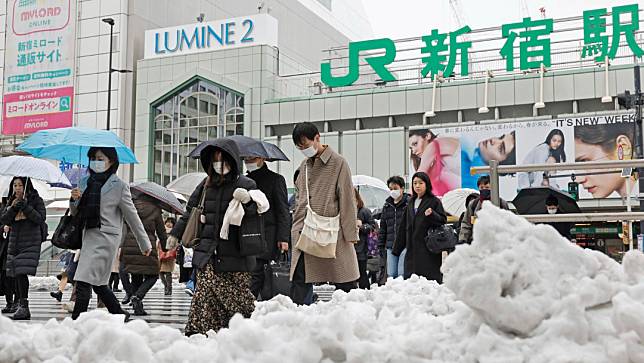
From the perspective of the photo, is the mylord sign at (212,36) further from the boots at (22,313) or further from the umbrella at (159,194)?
the boots at (22,313)

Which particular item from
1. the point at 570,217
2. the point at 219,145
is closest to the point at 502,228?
the point at 570,217

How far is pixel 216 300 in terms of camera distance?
5.26 m

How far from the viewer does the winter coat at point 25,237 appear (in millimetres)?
7934

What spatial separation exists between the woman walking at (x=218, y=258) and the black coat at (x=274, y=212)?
58.0 inches

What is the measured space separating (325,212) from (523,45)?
72.8 ft

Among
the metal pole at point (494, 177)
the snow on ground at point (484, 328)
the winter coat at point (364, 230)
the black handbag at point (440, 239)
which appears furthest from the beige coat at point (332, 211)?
the winter coat at point (364, 230)

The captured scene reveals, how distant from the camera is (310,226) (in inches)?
223

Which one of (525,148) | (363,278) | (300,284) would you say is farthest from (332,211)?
(525,148)

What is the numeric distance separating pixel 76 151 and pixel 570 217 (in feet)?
21.3

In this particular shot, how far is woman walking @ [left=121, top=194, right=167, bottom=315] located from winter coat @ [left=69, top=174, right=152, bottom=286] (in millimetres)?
3057

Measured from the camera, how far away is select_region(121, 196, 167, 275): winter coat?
966 centimetres

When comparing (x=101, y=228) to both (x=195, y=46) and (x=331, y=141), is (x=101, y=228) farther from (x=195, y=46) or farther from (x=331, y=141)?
(x=195, y=46)

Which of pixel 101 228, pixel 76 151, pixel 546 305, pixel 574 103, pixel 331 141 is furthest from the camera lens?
pixel 331 141

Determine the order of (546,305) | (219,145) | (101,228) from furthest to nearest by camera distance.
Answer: (101,228) < (219,145) < (546,305)
